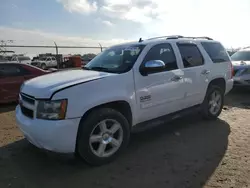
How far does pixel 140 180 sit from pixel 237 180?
3.96 ft

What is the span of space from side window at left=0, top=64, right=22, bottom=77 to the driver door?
16.3ft

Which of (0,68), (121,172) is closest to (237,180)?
(121,172)

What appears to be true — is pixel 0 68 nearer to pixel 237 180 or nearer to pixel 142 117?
pixel 142 117

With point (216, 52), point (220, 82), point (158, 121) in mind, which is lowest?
point (158, 121)

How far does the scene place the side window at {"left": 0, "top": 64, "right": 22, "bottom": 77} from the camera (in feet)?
24.6

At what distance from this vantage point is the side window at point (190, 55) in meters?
4.95

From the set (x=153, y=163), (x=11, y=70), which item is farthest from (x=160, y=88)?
(x=11, y=70)

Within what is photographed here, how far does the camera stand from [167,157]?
3887 mm

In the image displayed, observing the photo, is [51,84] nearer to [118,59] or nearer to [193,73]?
[118,59]

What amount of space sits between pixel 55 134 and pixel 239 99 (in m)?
6.85

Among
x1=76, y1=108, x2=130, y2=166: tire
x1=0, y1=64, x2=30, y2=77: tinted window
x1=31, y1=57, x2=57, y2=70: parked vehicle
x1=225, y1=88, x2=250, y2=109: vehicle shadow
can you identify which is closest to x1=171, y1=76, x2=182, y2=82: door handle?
x1=76, y1=108, x2=130, y2=166: tire

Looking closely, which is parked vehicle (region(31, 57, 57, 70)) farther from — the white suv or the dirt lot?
the white suv

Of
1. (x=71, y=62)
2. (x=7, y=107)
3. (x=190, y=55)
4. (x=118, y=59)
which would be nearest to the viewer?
(x=118, y=59)

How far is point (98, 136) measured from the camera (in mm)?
3607
